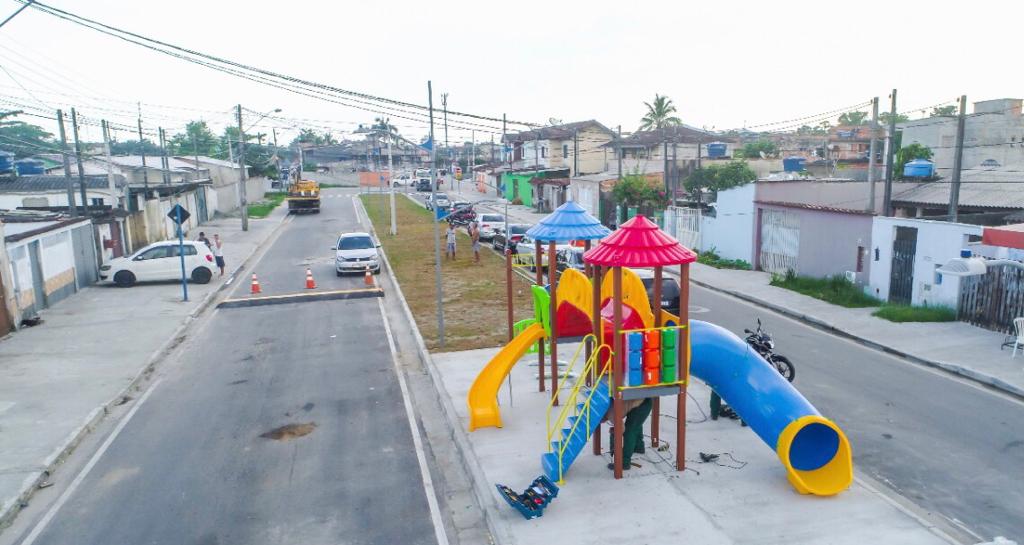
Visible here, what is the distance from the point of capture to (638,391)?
912 centimetres

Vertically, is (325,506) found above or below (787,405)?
below

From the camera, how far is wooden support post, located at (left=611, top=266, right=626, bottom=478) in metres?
8.81

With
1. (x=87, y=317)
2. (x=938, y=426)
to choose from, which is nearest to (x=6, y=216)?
(x=87, y=317)

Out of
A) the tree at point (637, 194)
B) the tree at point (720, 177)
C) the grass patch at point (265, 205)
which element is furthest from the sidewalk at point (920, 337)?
the grass patch at point (265, 205)

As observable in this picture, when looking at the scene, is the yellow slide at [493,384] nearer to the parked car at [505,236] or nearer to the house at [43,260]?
the house at [43,260]

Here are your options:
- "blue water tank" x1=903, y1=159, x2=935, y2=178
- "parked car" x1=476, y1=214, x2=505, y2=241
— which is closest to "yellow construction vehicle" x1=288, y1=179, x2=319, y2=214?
"parked car" x1=476, y1=214, x2=505, y2=241

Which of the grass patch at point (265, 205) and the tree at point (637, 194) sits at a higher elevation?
the tree at point (637, 194)

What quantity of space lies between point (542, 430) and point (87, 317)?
48.1ft

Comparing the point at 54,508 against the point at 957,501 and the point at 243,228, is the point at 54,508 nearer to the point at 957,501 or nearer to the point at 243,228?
the point at 957,501

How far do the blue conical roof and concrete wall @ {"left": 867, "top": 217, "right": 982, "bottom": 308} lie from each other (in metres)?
10.4

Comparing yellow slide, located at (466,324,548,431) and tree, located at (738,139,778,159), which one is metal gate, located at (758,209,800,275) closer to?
yellow slide, located at (466,324,548,431)

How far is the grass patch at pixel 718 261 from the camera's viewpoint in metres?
27.3

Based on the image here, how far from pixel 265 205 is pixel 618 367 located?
58602 millimetres

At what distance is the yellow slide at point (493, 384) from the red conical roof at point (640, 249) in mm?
2710
